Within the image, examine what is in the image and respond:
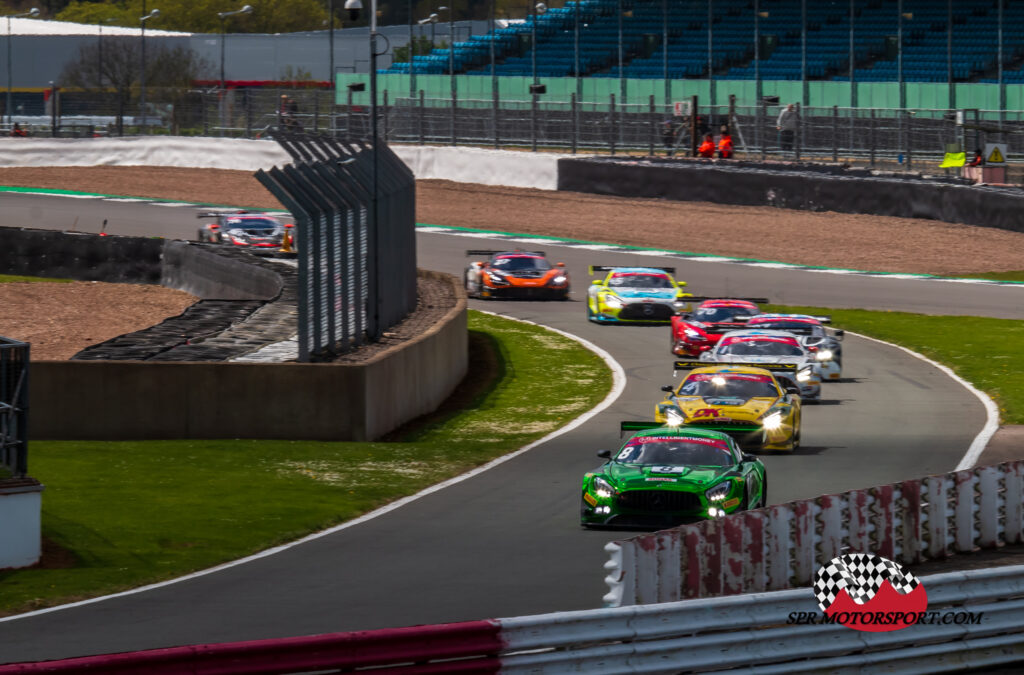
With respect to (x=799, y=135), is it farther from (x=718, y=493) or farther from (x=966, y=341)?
(x=718, y=493)

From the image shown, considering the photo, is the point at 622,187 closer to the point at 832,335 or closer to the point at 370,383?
the point at 832,335

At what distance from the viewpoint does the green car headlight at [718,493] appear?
17.1 m

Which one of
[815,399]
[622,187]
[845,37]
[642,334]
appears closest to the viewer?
[815,399]

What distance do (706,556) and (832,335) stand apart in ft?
59.0

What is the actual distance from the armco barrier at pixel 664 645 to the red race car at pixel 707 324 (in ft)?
59.9

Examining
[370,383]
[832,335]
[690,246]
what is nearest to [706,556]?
[370,383]

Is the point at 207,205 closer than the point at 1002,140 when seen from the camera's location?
No

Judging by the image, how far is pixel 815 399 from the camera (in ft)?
88.1

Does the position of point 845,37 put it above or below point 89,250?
above

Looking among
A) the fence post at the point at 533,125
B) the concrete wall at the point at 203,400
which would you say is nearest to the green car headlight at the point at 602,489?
the concrete wall at the point at 203,400

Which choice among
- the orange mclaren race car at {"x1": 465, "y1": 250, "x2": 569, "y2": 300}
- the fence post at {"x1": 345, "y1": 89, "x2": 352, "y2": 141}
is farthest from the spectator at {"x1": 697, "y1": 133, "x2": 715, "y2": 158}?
the orange mclaren race car at {"x1": 465, "y1": 250, "x2": 569, "y2": 300}

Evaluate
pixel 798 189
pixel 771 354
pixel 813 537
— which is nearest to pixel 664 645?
pixel 813 537

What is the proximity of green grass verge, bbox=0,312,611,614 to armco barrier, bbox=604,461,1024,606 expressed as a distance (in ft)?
15.4

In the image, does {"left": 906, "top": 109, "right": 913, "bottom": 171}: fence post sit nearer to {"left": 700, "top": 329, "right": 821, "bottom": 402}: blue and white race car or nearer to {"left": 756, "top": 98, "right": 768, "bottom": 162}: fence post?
{"left": 756, "top": 98, "right": 768, "bottom": 162}: fence post
